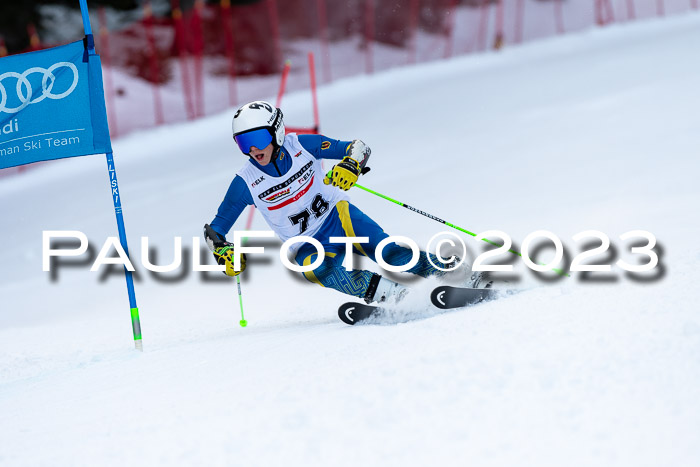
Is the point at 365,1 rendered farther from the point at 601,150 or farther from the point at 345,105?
the point at 601,150

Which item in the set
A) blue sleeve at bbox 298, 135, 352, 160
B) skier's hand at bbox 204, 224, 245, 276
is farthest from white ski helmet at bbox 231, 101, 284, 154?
skier's hand at bbox 204, 224, 245, 276

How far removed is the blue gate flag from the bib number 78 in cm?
131

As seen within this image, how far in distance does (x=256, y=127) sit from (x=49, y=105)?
1.49 meters

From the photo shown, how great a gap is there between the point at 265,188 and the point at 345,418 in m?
2.04

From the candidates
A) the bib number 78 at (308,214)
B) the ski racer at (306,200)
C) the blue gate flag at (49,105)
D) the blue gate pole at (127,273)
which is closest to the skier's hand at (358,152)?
the ski racer at (306,200)

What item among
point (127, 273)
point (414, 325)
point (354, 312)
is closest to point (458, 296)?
point (414, 325)

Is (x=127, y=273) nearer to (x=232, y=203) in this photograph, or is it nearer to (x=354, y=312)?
(x=232, y=203)

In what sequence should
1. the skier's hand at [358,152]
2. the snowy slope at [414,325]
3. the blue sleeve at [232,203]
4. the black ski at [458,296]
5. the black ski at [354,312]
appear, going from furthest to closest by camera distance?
the blue sleeve at [232,203] < the skier's hand at [358,152] < the black ski at [354,312] < the black ski at [458,296] < the snowy slope at [414,325]

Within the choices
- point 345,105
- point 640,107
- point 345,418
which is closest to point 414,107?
point 345,105

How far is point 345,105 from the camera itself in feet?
46.2

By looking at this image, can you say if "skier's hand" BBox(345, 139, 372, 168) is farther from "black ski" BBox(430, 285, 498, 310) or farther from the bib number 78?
"black ski" BBox(430, 285, 498, 310)

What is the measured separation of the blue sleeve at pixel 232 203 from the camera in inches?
177

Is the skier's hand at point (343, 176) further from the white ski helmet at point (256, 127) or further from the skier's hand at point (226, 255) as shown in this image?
the skier's hand at point (226, 255)

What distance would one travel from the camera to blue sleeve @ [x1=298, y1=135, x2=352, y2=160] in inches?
177
